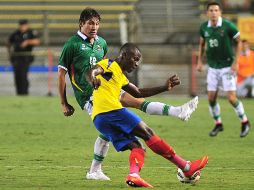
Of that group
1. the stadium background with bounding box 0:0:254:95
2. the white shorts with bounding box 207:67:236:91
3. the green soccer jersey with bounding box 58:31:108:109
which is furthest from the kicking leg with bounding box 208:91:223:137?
the stadium background with bounding box 0:0:254:95

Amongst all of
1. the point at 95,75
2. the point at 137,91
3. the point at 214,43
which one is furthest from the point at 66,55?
the point at 214,43

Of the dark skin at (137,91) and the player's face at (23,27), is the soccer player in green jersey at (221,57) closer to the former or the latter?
the dark skin at (137,91)

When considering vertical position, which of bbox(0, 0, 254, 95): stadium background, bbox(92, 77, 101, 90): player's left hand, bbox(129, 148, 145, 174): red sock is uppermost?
bbox(92, 77, 101, 90): player's left hand

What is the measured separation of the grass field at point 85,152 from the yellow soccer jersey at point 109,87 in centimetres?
94

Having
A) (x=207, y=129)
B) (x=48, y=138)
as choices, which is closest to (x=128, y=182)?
(x=48, y=138)

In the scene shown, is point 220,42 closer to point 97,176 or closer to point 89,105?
point 89,105

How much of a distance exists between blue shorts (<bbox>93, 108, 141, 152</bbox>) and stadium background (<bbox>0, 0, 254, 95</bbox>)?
1797 cm

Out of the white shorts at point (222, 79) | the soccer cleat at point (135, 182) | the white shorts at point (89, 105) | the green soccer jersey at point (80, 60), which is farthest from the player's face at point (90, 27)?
the white shorts at point (222, 79)

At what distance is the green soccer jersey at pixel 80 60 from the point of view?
1063cm

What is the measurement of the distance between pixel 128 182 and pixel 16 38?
19.1 meters

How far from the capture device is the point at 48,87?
93.3 ft

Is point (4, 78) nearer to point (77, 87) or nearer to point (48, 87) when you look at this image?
point (48, 87)

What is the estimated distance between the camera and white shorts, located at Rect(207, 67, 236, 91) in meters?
16.5

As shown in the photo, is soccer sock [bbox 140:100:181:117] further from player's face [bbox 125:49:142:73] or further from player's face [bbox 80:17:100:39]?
player's face [bbox 80:17:100:39]
